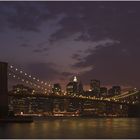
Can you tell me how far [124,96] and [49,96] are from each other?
29.3 metres

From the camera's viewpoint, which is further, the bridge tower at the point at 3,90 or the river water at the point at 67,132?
the bridge tower at the point at 3,90

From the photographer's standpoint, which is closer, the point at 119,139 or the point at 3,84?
the point at 119,139

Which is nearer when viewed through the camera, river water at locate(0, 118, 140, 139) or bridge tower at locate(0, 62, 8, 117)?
river water at locate(0, 118, 140, 139)

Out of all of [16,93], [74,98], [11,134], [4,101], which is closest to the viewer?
[11,134]

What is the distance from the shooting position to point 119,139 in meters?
30.4

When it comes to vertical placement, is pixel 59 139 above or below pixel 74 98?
below

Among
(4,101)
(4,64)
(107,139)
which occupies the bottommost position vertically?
(107,139)

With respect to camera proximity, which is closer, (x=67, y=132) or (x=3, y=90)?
(x=67, y=132)

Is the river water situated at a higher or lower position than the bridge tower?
lower

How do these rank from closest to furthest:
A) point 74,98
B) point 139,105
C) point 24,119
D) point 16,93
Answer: point 16,93 < point 24,119 < point 74,98 < point 139,105

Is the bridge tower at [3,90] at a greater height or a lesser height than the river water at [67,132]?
greater

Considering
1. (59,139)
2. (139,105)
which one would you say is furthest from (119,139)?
(139,105)

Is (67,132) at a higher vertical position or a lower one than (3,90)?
lower

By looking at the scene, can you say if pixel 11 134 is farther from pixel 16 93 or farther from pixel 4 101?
pixel 16 93
